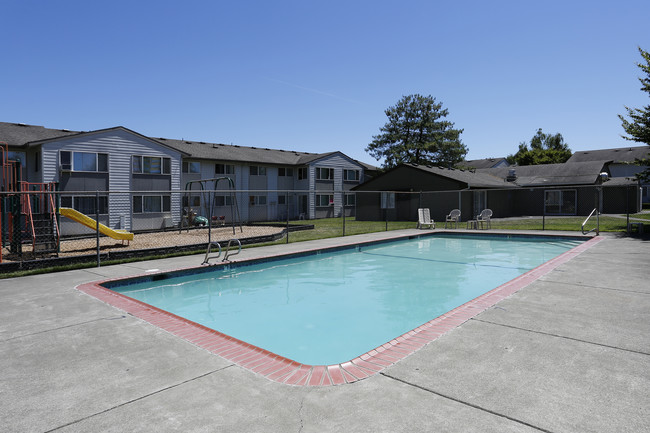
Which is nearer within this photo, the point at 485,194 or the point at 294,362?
the point at 294,362

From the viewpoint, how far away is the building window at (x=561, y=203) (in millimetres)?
29641

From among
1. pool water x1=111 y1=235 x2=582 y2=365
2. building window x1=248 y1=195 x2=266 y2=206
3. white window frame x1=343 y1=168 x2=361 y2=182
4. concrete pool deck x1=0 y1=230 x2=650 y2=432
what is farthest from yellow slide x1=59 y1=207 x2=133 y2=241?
white window frame x1=343 y1=168 x2=361 y2=182

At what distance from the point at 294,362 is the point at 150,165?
23973 millimetres

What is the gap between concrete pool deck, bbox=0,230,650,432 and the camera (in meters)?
2.50

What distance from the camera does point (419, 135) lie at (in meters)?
45.3

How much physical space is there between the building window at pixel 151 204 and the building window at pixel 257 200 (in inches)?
297

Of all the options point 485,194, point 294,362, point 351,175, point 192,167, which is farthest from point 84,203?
point 485,194

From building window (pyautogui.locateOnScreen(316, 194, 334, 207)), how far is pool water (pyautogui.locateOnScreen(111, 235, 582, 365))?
20.9m

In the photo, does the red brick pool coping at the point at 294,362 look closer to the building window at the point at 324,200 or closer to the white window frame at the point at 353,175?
the building window at the point at 324,200

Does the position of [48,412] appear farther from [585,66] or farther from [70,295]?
[585,66]

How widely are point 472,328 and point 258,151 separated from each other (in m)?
32.6

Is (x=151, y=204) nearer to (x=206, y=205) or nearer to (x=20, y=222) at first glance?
(x=206, y=205)

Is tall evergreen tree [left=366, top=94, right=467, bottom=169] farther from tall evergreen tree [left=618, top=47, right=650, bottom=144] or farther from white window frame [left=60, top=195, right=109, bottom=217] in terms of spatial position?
white window frame [left=60, top=195, right=109, bottom=217]

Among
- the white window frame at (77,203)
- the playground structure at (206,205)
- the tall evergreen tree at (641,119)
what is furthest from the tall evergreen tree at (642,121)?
the white window frame at (77,203)
